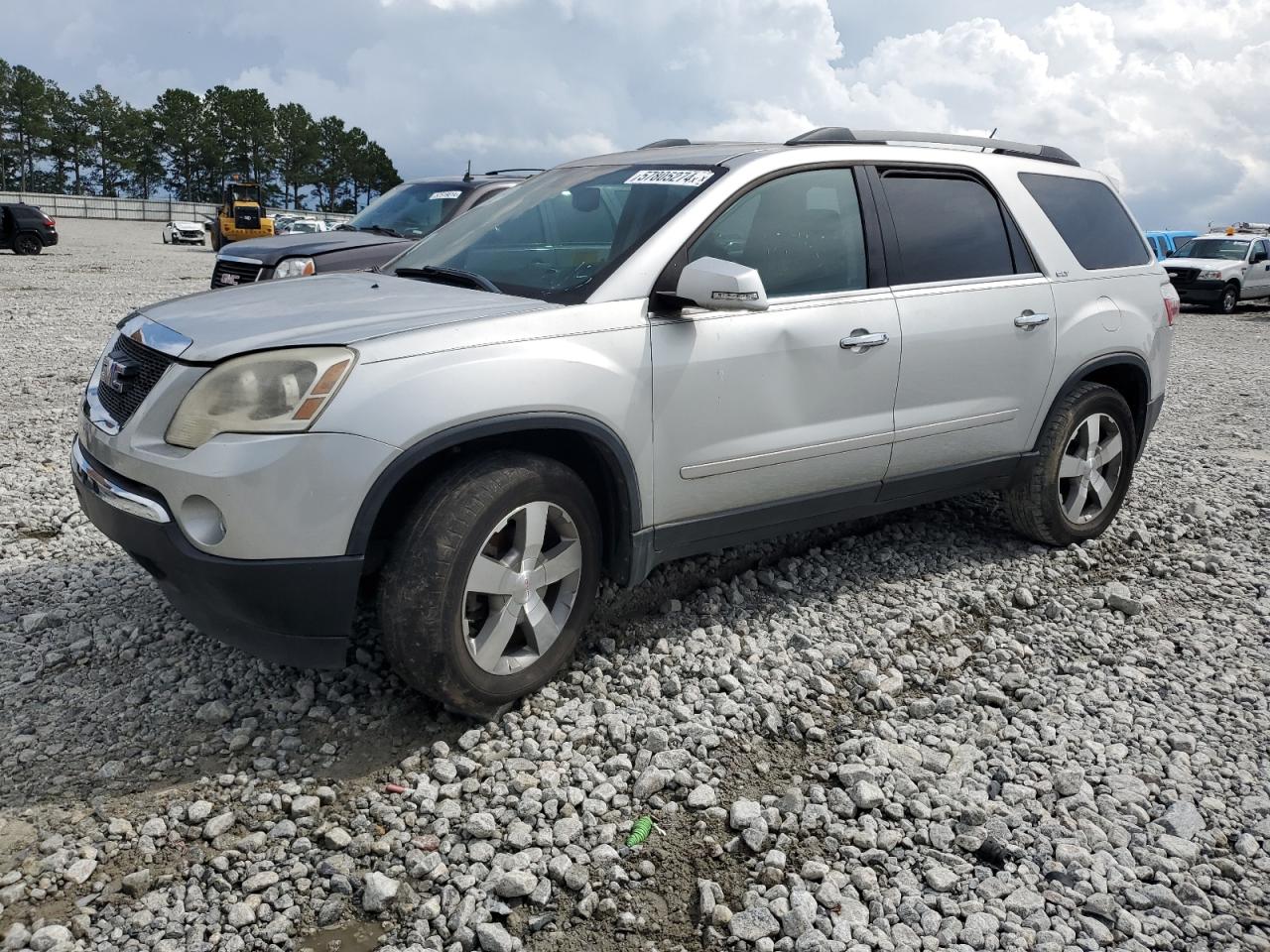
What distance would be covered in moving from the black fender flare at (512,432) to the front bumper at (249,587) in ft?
0.49

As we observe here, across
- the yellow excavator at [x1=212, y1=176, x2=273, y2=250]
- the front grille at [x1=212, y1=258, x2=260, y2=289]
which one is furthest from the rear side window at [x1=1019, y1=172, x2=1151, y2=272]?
the yellow excavator at [x1=212, y1=176, x2=273, y2=250]

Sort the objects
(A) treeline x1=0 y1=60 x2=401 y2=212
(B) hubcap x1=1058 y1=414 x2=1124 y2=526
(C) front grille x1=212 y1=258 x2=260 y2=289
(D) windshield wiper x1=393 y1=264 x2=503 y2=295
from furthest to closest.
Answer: (A) treeline x1=0 y1=60 x2=401 y2=212 < (C) front grille x1=212 y1=258 x2=260 y2=289 < (B) hubcap x1=1058 y1=414 x2=1124 y2=526 < (D) windshield wiper x1=393 y1=264 x2=503 y2=295

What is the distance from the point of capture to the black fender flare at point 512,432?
9.73 ft

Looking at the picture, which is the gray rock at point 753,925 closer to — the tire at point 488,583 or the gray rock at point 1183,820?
the tire at point 488,583

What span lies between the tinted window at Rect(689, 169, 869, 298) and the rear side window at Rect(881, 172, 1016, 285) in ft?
0.82

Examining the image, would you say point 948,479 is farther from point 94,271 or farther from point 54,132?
point 54,132

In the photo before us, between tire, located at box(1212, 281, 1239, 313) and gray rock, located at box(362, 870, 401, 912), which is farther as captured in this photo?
tire, located at box(1212, 281, 1239, 313)

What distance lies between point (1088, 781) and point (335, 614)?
2.31 m

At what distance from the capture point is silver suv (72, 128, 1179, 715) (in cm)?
296

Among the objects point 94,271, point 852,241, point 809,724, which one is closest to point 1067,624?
point 809,724

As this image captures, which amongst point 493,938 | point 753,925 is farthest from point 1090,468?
point 493,938

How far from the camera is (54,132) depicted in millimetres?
90188

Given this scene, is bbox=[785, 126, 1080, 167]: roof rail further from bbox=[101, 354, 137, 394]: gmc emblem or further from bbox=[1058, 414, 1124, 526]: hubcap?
bbox=[101, 354, 137, 394]: gmc emblem

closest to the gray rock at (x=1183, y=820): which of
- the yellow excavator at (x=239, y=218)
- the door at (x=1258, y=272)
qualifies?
the door at (x=1258, y=272)
